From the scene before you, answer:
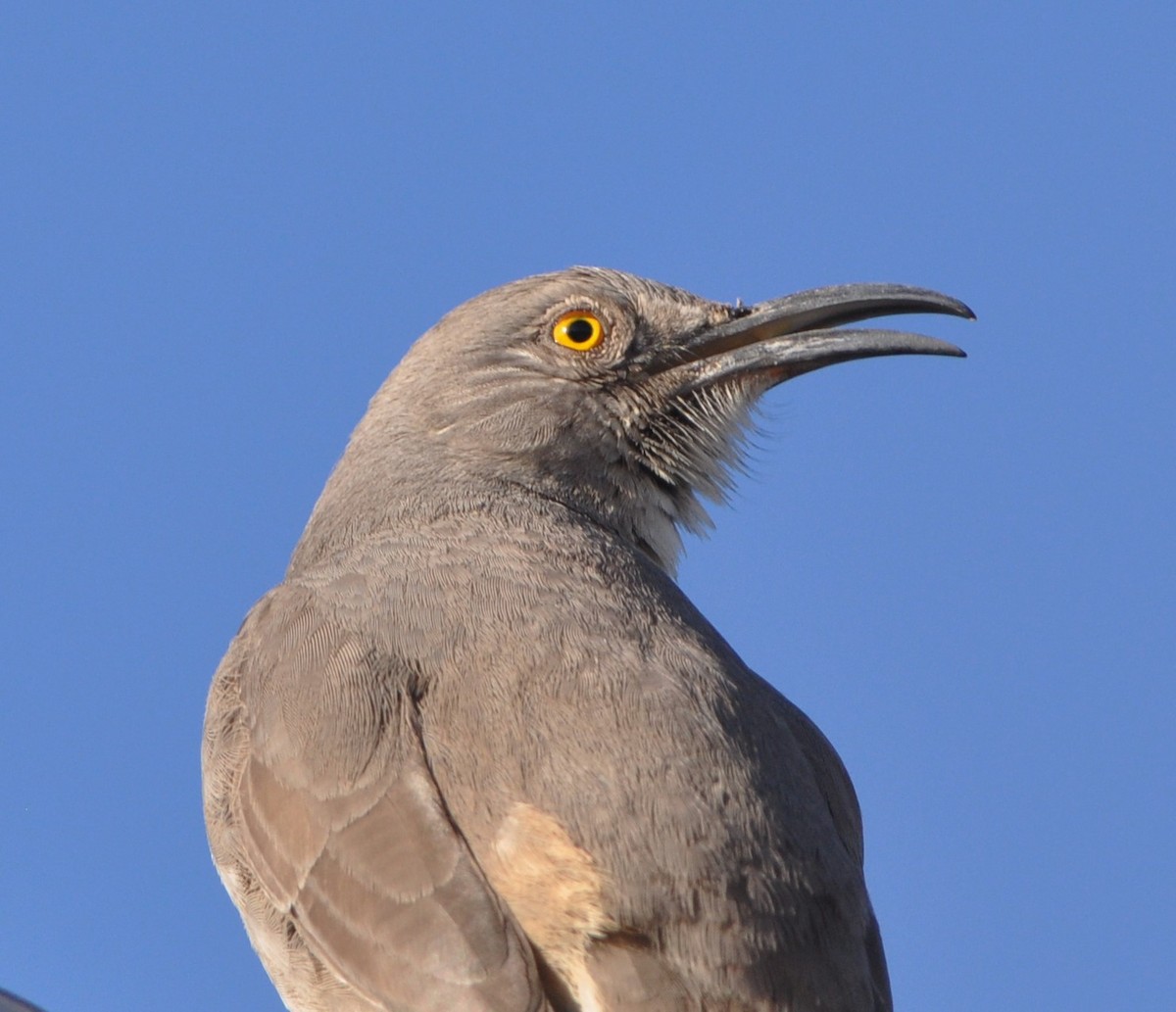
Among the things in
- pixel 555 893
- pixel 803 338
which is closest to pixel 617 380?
pixel 803 338

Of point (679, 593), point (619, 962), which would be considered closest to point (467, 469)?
point (679, 593)

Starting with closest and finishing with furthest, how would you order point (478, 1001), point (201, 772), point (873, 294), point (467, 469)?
point (478, 1001) < point (201, 772) < point (467, 469) < point (873, 294)

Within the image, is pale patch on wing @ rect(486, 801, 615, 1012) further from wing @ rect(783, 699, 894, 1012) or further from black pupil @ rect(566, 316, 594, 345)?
black pupil @ rect(566, 316, 594, 345)

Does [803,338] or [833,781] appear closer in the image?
[833,781]

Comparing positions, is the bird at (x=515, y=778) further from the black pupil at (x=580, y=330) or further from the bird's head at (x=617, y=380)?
the black pupil at (x=580, y=330)

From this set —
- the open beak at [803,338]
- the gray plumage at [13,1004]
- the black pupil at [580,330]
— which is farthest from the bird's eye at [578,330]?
the gray plumage at [13,1004]

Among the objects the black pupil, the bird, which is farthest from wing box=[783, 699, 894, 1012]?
the black pupil

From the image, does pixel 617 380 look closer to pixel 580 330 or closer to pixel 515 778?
pixel 580 330

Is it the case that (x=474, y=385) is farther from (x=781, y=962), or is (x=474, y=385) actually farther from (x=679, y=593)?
(x=781, y=962)
